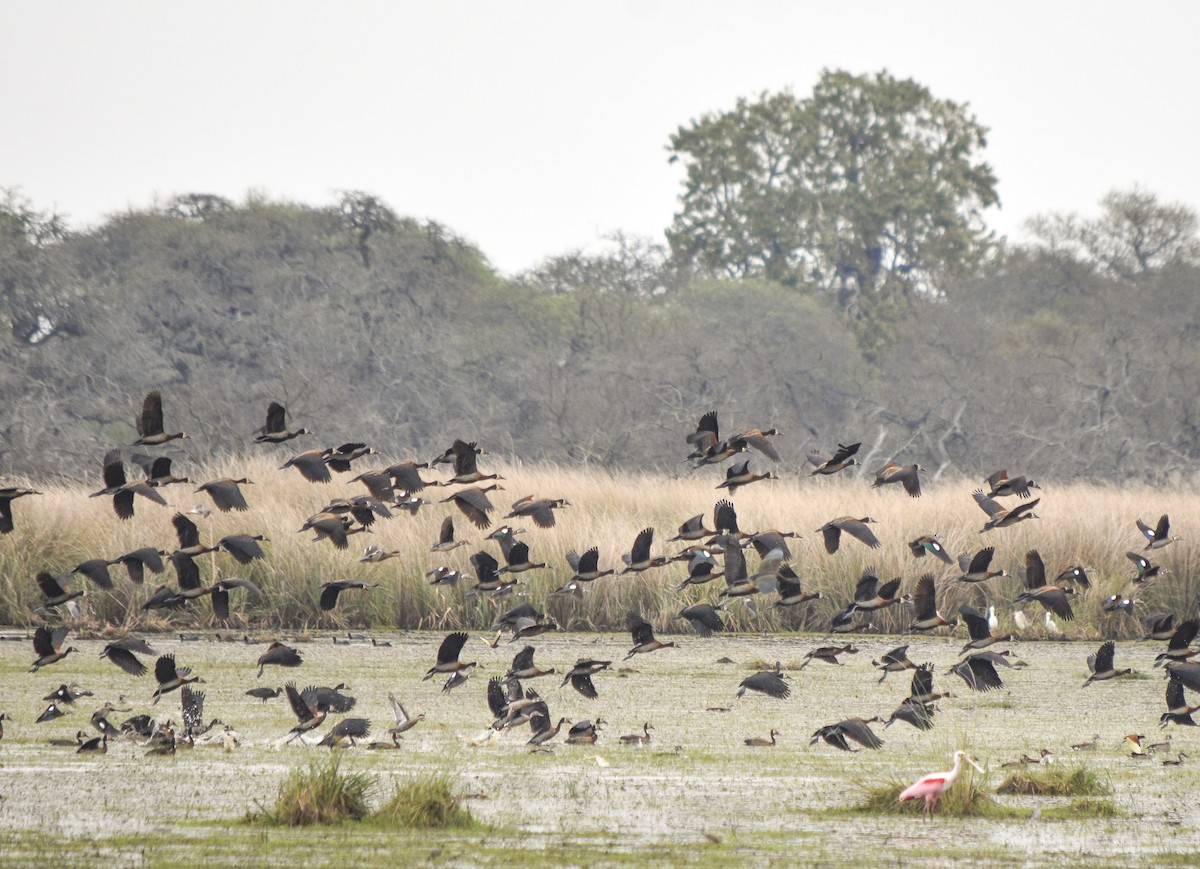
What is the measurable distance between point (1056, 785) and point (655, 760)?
69.1 inches

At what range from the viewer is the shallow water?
5938mm

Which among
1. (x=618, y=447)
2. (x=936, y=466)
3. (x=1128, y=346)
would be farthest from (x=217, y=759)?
(x=1128, y=346)

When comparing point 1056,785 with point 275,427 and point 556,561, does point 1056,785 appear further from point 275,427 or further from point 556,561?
point 556,561

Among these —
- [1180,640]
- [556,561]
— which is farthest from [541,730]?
[556,561]

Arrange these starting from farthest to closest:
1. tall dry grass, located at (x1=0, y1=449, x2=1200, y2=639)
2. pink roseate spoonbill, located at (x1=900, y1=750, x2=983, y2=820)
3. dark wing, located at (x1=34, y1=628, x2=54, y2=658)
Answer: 1. tall dry grass, located at (x1=0, y1=449, x2=1200, y2=639)
2. dark wing, located at (x1=34, y1=628, x2=54, y2=658)
3. pink roseate spoonbill, located at (x1=900, y1=750, x2=983, y2=820)

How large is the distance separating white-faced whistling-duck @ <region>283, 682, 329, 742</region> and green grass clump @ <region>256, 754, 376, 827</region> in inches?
52.2

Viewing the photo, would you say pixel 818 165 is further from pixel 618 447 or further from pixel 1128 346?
pixel 618 447

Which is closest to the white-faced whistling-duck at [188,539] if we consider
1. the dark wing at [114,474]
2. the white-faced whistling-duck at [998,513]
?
the dark wing at [114,474]

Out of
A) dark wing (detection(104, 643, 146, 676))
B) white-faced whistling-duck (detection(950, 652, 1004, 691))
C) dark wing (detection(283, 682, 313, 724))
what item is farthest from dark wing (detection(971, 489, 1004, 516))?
dark wing (detection(104, 643, 146, 676))

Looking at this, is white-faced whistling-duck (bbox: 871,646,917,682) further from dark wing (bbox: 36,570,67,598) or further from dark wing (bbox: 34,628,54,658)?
dark wing (bbox: 34,628,54,658)

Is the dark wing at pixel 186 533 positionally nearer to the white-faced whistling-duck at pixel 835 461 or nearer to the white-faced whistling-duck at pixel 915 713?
the white-faced whistling-duck at pixel 835 461

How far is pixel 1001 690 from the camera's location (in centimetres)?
1005

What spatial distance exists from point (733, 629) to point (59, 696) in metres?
6.39

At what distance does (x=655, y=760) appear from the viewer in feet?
24.5
